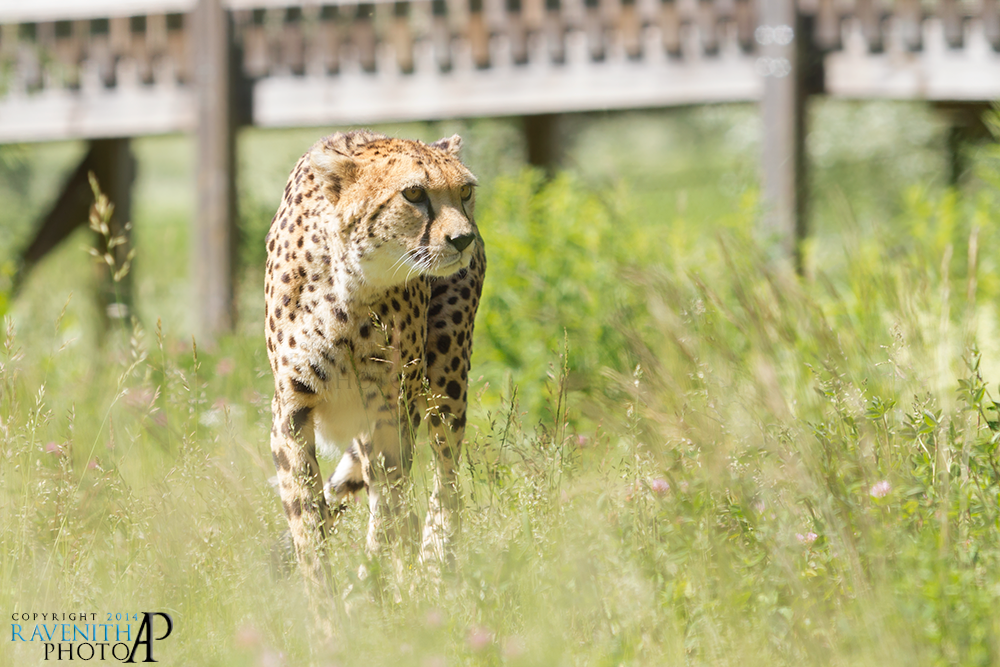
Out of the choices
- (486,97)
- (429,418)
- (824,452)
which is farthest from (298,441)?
(486,97)

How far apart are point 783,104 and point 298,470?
4386 mm

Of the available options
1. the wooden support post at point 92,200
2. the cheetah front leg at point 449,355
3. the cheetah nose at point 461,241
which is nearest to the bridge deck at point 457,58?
the wooden support post at point 92,200

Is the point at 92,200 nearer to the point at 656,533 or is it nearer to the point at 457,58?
the point at 457,58

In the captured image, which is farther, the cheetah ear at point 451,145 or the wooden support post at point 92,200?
the wooden support post at point 92,200

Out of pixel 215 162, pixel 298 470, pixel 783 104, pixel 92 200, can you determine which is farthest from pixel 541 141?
pixel 298 470

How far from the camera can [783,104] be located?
6.12 metres

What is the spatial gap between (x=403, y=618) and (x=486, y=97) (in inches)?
187

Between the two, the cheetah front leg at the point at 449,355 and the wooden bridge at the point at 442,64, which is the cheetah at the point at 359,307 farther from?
the wooden bridge at the point at 442,64

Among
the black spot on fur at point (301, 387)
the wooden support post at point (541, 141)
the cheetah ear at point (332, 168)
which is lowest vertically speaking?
the black spot on fur at point (301, 387)

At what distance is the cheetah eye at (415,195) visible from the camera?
111 inches

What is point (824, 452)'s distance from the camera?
251cm

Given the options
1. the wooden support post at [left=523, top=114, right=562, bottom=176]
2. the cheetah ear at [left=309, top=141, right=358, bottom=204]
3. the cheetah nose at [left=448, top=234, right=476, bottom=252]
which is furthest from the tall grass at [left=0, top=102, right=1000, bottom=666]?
the wooden support post at [left=523, top=114, right=562, bottom=176]

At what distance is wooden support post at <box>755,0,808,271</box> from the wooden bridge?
10 mm

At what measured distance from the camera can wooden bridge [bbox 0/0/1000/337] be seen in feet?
19.9
